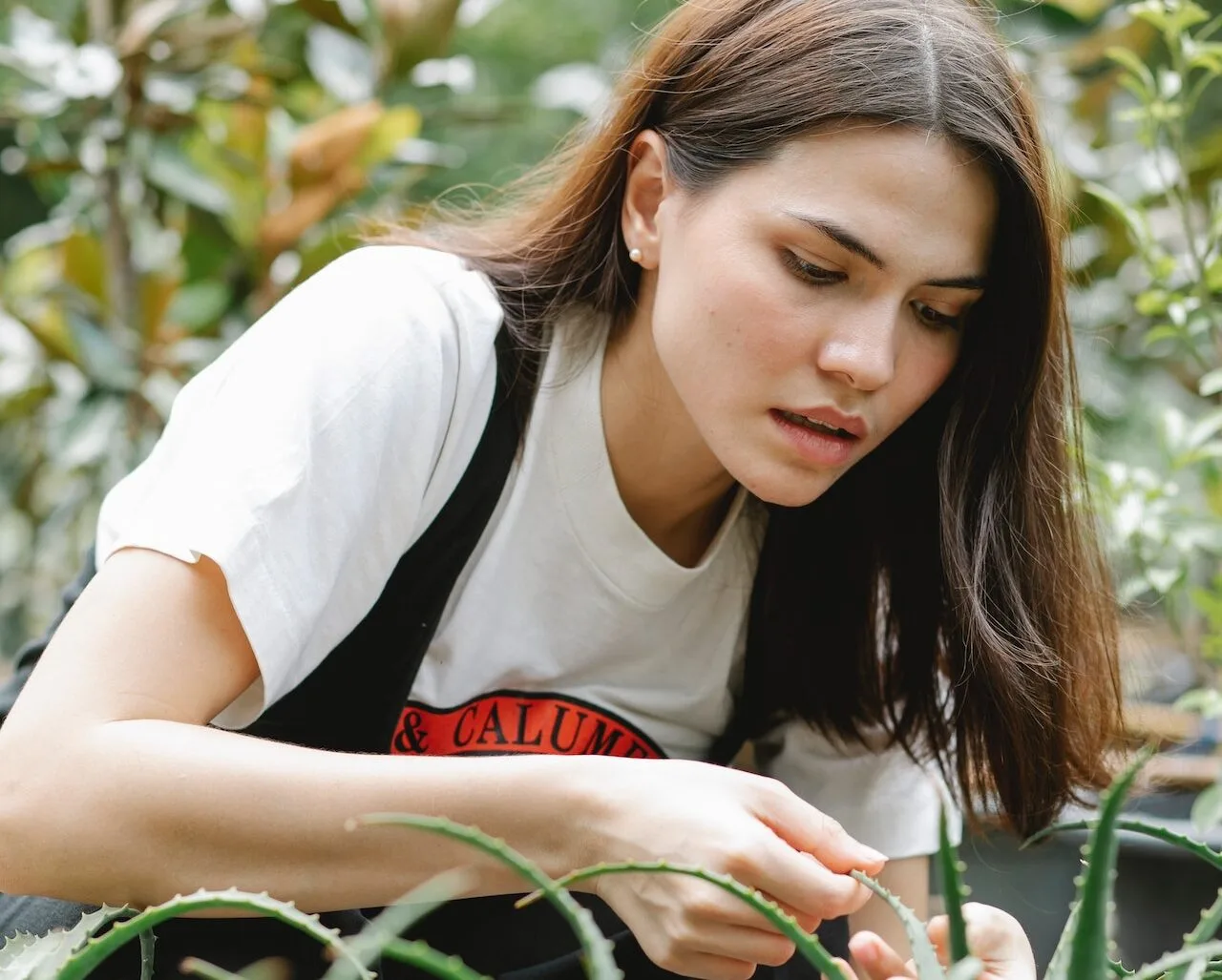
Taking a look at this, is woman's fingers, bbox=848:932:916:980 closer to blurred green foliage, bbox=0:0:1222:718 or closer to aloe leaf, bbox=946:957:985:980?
aloe leaf, bbox=946:957:985:980

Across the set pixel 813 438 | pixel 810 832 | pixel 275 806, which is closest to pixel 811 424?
pixel 813 438

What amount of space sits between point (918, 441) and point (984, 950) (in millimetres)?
508

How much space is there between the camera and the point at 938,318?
3.43ft

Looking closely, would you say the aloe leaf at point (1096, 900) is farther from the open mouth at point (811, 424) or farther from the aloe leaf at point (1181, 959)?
the open mouth at point (811, 424)

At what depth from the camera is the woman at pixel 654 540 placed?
779mm

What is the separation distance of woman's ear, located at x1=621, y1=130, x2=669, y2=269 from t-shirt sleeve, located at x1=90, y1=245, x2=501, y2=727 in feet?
0.43

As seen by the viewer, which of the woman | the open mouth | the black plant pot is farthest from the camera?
the black plant pot

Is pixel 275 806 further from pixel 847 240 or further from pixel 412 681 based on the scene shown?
pixel 847 240

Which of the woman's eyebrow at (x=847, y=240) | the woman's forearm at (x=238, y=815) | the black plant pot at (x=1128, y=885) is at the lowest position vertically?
the black plant pot at (x=1128, y=885)

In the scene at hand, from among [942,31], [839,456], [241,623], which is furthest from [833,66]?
[241,623]

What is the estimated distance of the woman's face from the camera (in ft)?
3.14

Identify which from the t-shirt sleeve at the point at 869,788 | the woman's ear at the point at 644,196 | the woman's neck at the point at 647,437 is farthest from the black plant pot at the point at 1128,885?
the woman's ear at the point at 644,196

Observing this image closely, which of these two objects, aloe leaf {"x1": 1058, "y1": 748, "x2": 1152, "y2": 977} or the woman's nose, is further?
the woman's nose

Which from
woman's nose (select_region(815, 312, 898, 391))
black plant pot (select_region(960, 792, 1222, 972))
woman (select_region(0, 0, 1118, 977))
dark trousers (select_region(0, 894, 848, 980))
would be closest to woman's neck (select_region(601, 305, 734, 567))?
woman (select_region(0, 0, 1118, 977))
